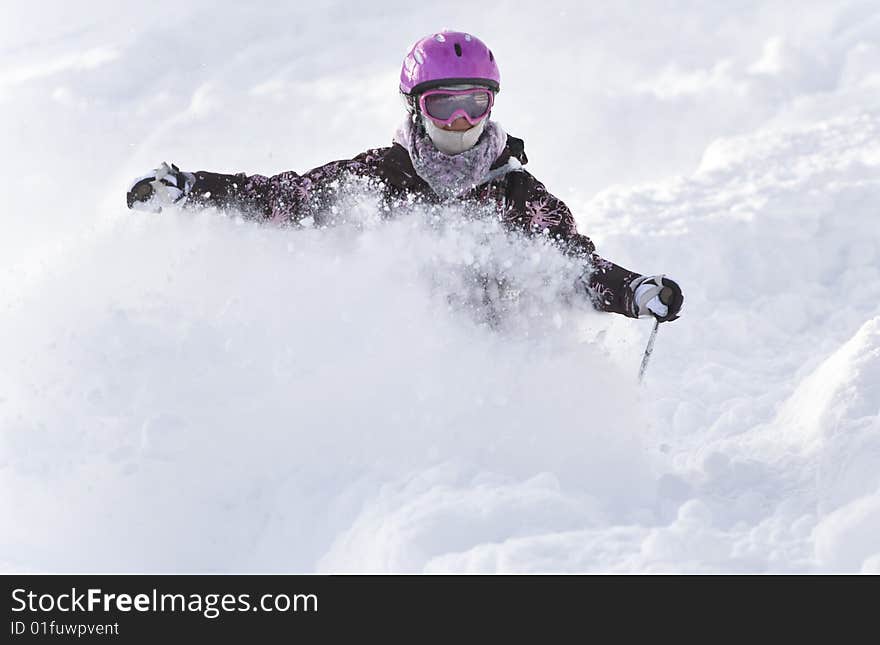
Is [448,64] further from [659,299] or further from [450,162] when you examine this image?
[659,299]

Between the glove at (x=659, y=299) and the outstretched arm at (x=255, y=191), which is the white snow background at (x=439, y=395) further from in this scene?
the glove at (x=659, y=299)

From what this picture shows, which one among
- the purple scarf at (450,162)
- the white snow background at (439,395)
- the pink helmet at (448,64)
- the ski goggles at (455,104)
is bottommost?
the white snow background at (439,395)

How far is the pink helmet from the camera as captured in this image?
3570 millimetres

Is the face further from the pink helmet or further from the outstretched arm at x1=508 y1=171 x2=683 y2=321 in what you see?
the outstretched arm at x1=508 y1=171 x2=683 y2=321

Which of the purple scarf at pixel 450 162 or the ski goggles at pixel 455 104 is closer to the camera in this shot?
the ski goggles at pixel 455 104

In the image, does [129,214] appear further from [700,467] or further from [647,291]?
[700,467]

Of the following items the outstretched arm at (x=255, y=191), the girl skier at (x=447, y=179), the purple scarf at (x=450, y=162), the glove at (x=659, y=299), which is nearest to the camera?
the glove at (x=659, y=299)

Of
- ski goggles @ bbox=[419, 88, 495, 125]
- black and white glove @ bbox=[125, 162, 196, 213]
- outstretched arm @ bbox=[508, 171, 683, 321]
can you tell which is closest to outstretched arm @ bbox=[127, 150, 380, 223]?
black and white glove @ bbox=[125, 162, 196, 213]

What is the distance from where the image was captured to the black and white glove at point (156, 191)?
12.8ft

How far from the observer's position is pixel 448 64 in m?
3.58

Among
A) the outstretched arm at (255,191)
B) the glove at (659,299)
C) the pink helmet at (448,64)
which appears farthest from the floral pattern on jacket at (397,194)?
the pink helmet at (448,64)

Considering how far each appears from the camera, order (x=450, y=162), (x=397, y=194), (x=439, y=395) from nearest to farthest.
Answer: (x=439, y=395) < (x=450, y=162) < (x=397, y=194)

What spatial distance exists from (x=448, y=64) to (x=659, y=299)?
121cm

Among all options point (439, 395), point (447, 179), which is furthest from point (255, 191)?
point (439, 395)
